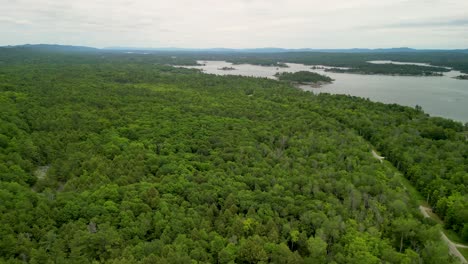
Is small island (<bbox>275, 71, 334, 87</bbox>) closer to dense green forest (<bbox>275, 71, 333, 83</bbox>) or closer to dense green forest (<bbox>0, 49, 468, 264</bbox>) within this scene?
dense green forest (<bbox>275, 71, 333, 83</bbox>)

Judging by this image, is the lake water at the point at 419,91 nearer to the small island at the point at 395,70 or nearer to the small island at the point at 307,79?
the small island at the point at 307,79

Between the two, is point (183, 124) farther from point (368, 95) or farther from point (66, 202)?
point (368, 95)

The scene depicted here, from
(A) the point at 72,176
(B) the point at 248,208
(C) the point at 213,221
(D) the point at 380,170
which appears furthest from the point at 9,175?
(D) the point at 380,170

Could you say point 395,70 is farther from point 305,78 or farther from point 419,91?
point 305,78

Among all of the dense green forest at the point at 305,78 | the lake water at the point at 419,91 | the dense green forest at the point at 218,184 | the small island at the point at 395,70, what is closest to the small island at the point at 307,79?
the dense green forest at the point at 305,78

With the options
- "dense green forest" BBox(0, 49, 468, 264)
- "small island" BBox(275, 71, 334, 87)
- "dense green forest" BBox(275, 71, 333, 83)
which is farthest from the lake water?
"dense green forest" BBox(0, 49, 468, 264)

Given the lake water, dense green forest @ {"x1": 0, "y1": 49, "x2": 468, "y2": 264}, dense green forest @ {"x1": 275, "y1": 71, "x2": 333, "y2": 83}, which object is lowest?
dense green forest @ {"x1": 0, "y1": 49, "x2": 468, "y2": 264}

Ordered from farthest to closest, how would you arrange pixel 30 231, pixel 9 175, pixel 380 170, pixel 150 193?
pixel 380 170 < pixel 9 175 < pixel 150 193 < pixel 30 231

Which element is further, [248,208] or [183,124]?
[183,124]

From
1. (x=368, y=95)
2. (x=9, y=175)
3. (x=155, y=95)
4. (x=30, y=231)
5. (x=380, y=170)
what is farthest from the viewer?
(x=368, y=95)
